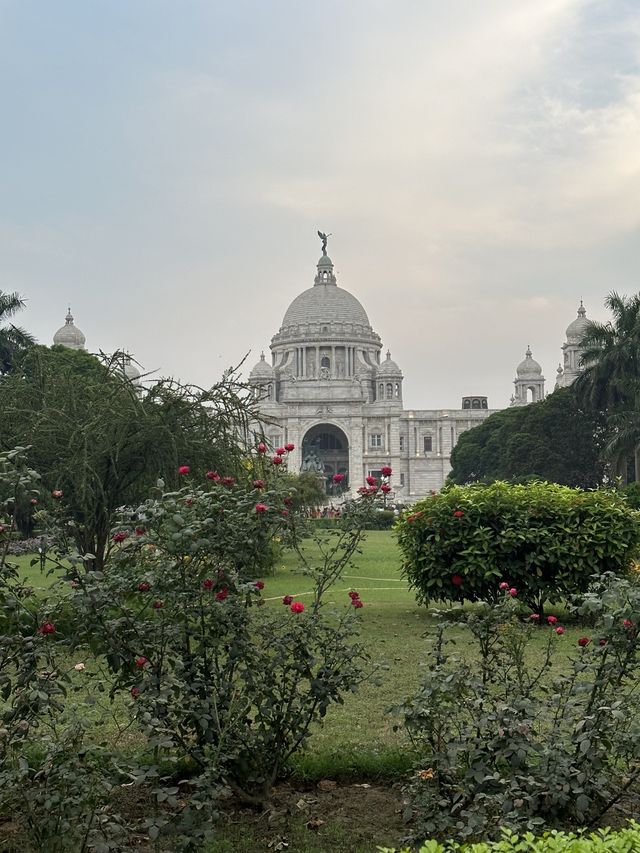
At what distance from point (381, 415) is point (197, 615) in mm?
89187

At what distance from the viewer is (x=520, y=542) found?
14.1 meters

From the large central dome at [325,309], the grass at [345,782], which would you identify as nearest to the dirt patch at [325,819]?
the grass at [345,782]

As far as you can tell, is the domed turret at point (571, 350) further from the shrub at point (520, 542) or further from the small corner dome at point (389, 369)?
the shrub at point (520, 542)

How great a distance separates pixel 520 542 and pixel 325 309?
96107mm

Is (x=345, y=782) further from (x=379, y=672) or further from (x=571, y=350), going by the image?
(x=571, y=350)

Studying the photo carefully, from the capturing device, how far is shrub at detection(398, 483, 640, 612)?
14.2 metres

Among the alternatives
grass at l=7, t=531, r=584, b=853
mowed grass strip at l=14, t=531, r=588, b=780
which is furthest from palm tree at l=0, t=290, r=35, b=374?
grass at l=7, t=531, r=584, b=853

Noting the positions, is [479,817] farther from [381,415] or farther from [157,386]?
[381,415]

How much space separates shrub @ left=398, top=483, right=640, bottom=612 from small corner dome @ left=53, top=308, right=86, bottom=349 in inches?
3128

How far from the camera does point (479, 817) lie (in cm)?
517

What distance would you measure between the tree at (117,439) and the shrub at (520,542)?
3240 millimetres

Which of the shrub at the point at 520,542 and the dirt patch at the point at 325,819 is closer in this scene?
the dirt patch at the point at 325,819

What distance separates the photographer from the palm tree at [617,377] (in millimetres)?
39812

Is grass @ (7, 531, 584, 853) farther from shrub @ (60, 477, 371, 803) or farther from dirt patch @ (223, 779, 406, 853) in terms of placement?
shrub @ (60, 477, 371, 803)
